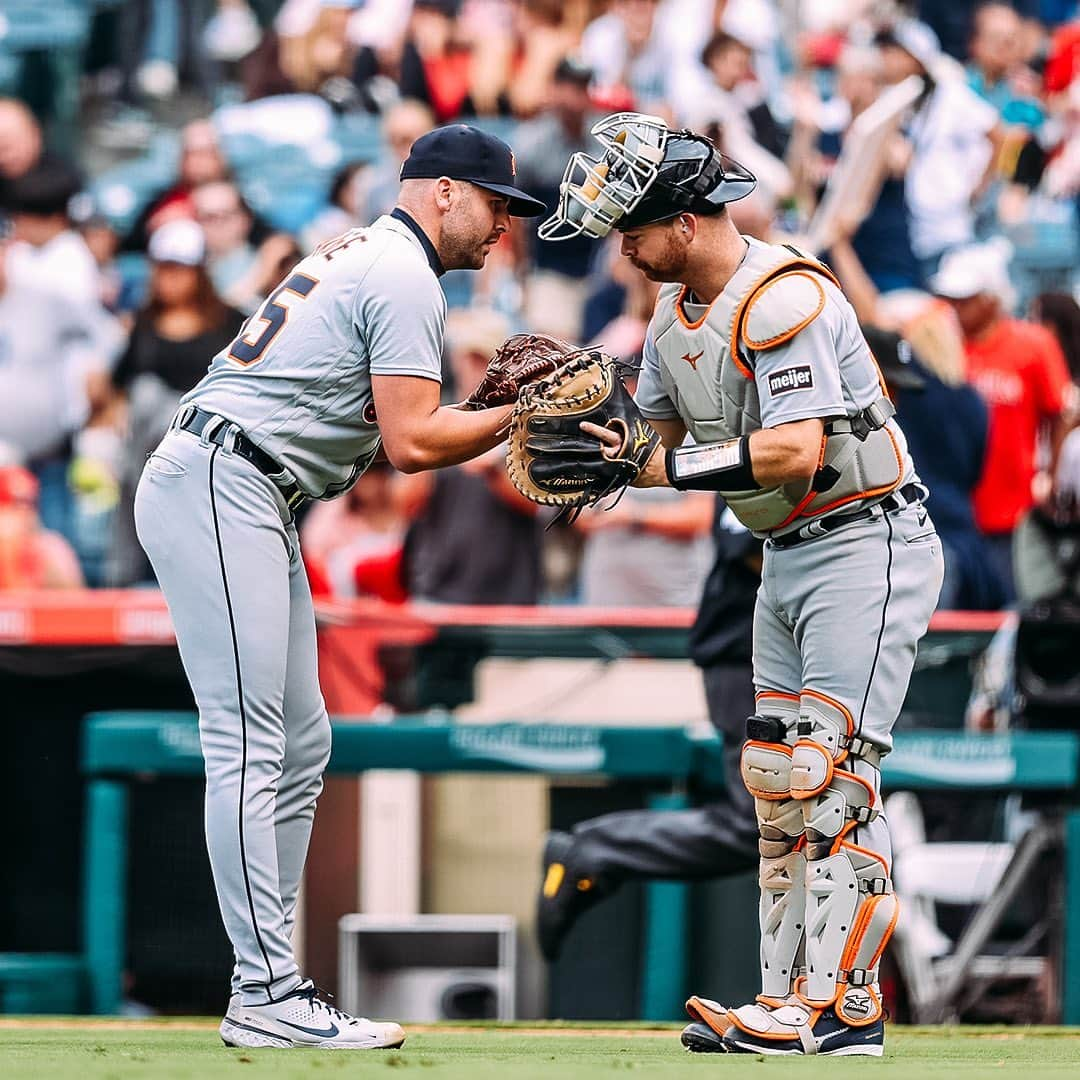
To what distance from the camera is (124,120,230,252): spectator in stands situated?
11.0 metres

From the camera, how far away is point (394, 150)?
433 inches

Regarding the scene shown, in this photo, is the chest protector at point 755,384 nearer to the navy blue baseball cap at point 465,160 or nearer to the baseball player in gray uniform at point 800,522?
the baseball player in gray uniform at point 800,522

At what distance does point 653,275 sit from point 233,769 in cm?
144

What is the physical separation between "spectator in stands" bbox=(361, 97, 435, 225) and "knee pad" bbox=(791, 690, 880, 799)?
6.87 metres

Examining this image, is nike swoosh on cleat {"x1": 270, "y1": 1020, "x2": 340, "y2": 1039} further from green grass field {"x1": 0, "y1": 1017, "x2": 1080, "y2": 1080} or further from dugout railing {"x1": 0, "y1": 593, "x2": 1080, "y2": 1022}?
dugout railing {"x1": 0, "y1": 593, "x2": 1080, "y2": 1022}

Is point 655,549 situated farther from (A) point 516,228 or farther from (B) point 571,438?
(B) point 571,438

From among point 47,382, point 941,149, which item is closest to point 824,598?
point 47,382

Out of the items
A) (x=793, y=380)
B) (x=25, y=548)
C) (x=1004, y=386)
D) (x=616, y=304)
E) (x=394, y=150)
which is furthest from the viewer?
(x=394, y=150)

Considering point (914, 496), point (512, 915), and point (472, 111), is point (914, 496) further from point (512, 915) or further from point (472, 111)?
point (472, 111)

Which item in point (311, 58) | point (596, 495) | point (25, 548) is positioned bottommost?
point (25, 548)

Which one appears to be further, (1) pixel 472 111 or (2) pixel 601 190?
(1) pixel 472 111

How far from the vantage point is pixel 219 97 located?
11992 millimetres

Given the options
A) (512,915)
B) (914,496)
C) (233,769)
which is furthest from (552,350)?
(512,915)

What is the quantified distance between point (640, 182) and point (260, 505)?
3.59 feet
